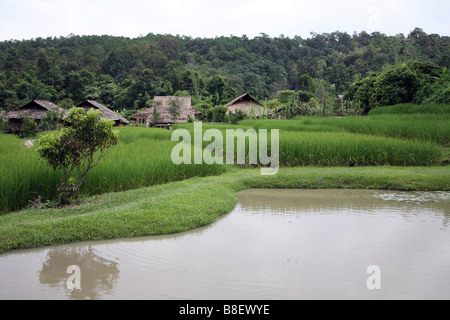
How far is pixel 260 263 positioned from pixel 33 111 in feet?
81.1

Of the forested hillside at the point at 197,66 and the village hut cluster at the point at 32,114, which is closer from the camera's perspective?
the village hut cluster at the point at 32,114

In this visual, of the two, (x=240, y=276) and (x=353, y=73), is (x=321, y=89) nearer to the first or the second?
(x=353, y=73)

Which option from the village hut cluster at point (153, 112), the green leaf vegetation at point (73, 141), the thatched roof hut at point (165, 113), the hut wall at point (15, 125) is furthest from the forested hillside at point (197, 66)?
the green leaf vegetation at point (73, 141)

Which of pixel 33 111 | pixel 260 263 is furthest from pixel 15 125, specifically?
pixel 260 263

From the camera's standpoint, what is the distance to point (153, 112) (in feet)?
90.0

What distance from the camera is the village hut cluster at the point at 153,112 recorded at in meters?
24.4

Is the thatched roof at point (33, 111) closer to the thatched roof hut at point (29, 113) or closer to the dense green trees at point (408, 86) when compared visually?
the thatched roof hut at point (29, 113)

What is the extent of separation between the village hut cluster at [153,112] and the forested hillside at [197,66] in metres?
4.28

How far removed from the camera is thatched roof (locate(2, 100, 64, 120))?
79.0 feet

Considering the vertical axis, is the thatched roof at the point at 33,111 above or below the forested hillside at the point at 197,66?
below

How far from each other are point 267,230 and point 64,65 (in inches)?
1641

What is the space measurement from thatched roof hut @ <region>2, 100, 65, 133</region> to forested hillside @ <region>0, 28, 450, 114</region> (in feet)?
16.0

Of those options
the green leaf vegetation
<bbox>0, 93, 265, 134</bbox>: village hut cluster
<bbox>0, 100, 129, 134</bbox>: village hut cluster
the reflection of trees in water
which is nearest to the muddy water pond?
the reflection of trees in water

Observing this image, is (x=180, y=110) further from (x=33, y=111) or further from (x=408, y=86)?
(x=408, y=86)
